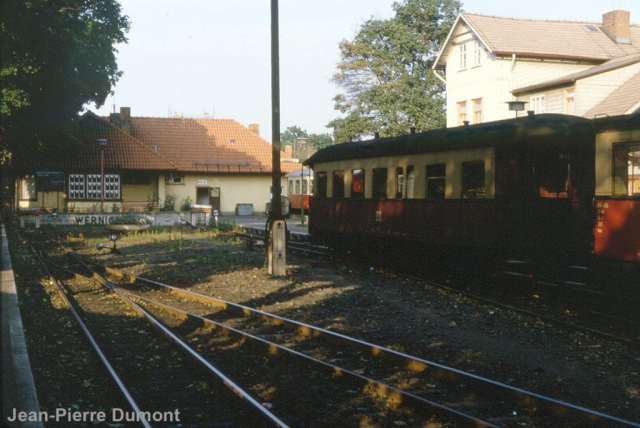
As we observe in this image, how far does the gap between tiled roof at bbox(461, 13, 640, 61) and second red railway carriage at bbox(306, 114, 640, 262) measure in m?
20.9

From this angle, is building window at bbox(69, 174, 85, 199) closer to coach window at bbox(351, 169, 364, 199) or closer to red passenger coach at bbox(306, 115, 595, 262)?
coach window at bbox(351, 169, 364, 199)

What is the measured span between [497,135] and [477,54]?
2555 cm

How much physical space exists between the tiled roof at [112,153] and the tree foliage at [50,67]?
7645 millimetres

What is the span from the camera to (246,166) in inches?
2218

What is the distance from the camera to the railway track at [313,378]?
640 cm

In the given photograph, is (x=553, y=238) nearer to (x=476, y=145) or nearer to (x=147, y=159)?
(x=476, y=145)

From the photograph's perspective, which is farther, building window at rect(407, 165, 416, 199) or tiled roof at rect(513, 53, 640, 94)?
tiled roof at rect(513, 53, 640, 94)

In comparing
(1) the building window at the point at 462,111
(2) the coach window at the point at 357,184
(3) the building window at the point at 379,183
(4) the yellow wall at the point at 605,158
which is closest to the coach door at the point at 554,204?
(4) the yellow wall at the point at 605,158

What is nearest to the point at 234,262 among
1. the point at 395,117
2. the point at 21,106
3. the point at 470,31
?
the point at 21,106

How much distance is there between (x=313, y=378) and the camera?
7.81 meters

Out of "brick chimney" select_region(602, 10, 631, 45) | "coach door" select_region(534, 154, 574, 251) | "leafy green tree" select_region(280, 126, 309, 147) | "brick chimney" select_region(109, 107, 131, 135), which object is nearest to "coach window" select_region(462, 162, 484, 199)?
"coach door" select_region(534, 154, 574, 251)

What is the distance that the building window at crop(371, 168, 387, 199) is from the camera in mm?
18031

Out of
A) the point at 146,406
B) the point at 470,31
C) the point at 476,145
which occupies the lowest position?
the point at 146,406

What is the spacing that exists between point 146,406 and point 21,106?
1088 inches
